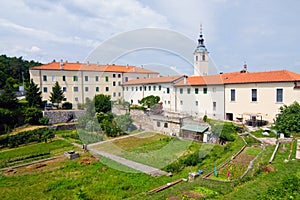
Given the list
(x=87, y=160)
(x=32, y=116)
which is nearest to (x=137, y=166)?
(x=87, y=160)

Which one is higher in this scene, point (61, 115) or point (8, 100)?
point (8, 100)

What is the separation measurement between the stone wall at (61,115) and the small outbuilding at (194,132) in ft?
46.5

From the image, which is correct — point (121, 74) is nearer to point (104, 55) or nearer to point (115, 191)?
point (104, 55)

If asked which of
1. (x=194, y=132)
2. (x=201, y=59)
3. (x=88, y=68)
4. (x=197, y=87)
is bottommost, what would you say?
(x=194, y=132)

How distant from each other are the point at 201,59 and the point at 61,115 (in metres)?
20.8

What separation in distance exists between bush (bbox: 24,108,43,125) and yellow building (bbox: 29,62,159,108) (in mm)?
8374

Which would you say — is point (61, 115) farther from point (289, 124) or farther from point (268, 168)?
point (289, 124)

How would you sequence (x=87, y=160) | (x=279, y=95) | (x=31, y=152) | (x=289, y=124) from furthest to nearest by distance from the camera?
(x=279, y=95) → (x=31, y=152) → (x=289, y=124) → (x=87, y=160)

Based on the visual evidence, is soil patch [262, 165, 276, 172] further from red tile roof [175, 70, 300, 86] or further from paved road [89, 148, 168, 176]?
red tile roof [175, 70, 300, 86]

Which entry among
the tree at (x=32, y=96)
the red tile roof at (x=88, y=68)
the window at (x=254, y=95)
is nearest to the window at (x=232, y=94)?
the window at (x=254, y=95)

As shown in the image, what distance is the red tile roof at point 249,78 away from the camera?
16.4 meters

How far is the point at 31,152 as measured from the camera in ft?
44.2

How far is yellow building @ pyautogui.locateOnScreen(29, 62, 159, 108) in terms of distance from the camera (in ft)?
94.3

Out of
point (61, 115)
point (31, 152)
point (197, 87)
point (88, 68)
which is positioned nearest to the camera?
point (31, 152)
